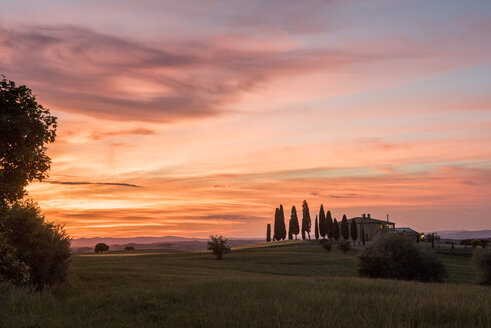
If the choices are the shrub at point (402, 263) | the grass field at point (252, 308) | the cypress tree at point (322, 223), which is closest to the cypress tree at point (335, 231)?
the cypress tree at point (322, 223)

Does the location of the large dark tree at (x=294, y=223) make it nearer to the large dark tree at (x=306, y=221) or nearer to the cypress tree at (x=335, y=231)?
the large dark tree at (x=306, y=221)

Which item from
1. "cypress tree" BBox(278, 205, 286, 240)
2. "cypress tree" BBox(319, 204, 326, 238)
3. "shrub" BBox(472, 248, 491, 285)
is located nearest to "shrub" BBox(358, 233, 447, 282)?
"shrub" BBox(472, 248, 491, 285)

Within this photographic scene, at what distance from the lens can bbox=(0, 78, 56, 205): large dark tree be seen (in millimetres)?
21422

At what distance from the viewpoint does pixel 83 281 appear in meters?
37.8

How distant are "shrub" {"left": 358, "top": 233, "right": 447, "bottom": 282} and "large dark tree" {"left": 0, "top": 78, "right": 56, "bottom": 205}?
112 feet

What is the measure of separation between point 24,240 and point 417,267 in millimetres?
37424

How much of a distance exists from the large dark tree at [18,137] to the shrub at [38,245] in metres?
13.4

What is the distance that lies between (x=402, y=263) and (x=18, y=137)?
3757cm

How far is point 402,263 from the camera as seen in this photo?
43.9 metres

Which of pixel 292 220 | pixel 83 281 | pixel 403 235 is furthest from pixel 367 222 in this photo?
pixel 83 281

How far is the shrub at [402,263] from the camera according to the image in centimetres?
4362

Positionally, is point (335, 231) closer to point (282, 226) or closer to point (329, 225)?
point (329, 225)

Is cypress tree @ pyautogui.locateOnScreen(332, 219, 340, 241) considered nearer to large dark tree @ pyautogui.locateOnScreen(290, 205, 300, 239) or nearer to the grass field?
large dark tree @ pyautogui.locateOnScreen(290, 205, 300, 239)

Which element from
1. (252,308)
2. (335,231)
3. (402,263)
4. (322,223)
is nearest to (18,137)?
(252,308)
